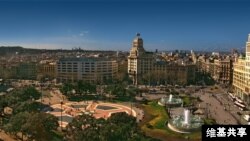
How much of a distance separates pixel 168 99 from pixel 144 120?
622 inches

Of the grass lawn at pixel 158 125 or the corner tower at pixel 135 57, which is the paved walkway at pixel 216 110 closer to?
the grass lawn at pixel 158 125

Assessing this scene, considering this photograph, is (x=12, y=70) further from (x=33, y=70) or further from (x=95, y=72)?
(x=95, y=72)

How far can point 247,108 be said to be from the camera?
59.7 m

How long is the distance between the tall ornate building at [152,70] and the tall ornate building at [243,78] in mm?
23131

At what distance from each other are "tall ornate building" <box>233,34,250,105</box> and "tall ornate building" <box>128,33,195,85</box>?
2313cm

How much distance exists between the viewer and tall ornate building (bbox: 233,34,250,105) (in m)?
65.2

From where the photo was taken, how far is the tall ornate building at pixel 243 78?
65250 mm

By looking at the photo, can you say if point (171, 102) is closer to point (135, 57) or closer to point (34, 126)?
point (34, 126)

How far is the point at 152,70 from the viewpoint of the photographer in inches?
3885

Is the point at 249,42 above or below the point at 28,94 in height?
above

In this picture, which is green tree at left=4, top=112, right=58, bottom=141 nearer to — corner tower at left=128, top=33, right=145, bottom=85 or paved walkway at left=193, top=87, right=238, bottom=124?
paved walkway at left=193, top=87, right=238, bottom=124

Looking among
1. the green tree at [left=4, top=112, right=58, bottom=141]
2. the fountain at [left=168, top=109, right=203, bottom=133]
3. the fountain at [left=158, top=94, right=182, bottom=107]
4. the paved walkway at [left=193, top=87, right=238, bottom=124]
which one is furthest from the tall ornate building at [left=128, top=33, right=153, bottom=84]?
the green tree at [left=4, top=112, right=58, bottom=141]

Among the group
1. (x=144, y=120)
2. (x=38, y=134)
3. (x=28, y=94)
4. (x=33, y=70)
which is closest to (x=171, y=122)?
(x=144, y=120)

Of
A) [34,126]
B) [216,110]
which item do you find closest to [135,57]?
[216,110]
